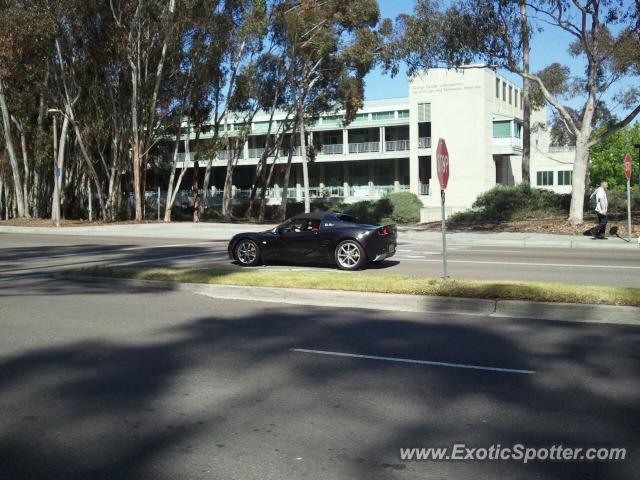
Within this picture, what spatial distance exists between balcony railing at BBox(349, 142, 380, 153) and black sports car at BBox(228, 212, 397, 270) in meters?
46.2

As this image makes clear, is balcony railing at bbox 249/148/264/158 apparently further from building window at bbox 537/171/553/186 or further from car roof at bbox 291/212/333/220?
car roof at bbox 291/212/333/220

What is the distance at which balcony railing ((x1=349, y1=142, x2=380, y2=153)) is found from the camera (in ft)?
200

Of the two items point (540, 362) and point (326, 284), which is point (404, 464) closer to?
point (540, 362)

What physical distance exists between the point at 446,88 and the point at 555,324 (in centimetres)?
4971

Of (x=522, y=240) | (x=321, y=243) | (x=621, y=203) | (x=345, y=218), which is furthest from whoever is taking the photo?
(x=621, y=203)

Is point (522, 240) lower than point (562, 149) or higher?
lower

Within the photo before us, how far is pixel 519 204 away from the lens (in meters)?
31.3

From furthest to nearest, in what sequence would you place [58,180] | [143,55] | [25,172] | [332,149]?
[332,149] < [25,172] < [143,55] < [58,180]

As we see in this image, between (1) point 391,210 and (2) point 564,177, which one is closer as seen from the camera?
(1) point 391,210

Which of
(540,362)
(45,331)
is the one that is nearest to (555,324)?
(540,362)

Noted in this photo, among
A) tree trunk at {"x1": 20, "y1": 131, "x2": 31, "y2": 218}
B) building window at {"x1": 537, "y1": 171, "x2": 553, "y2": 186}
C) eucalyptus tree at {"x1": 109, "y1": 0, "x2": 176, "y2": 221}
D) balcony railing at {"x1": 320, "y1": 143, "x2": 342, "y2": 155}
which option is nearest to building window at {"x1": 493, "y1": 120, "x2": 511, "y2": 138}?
building window at {"x1": 537, "y1": 171, "x2": 553, "y2": 186}

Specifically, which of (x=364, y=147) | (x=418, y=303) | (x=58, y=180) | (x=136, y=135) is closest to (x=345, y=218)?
(x=418, y=303)

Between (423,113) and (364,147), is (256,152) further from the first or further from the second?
(423,113)

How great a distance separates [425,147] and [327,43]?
24075mm
